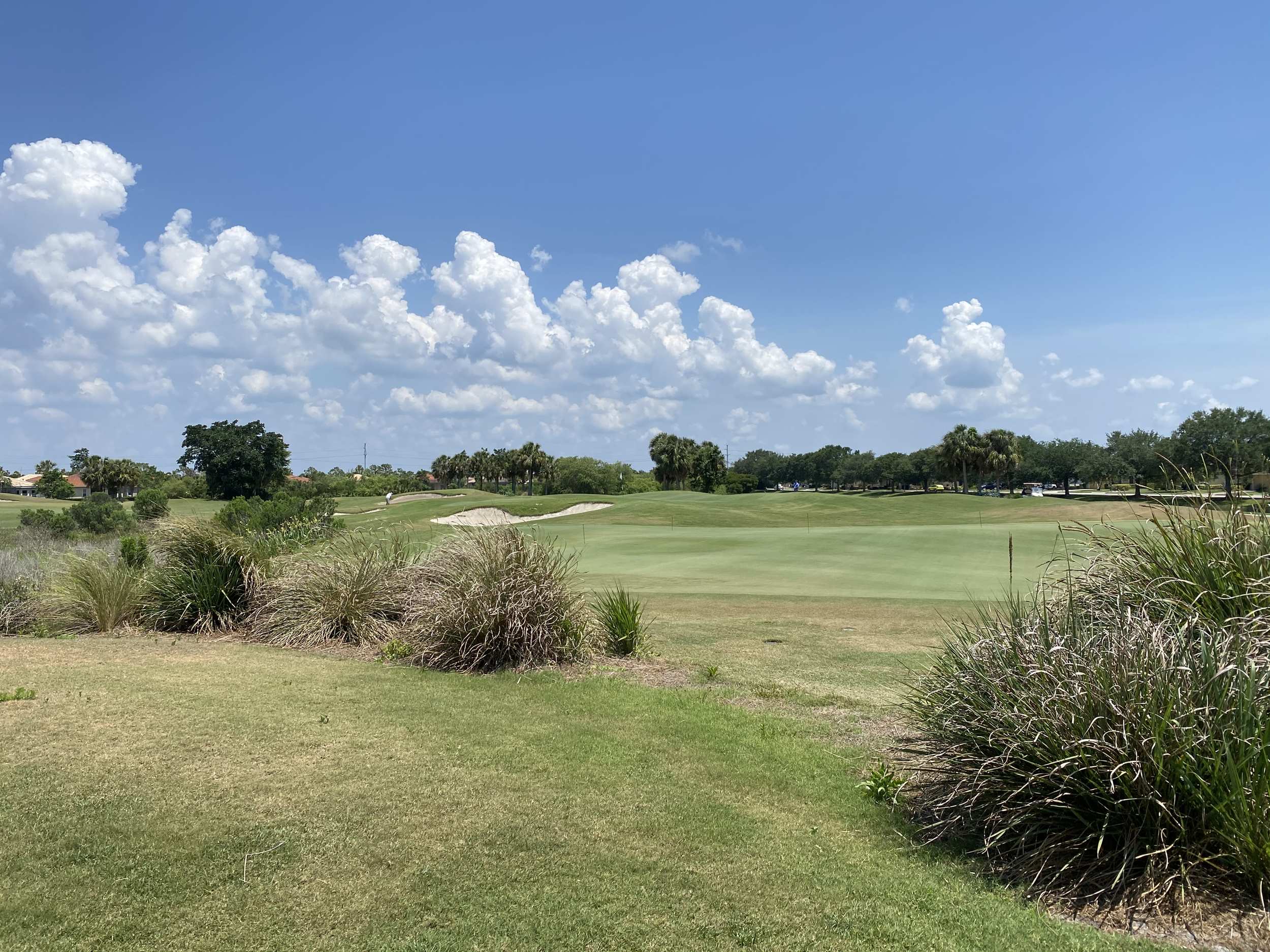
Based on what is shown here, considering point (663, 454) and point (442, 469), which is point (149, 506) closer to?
point (663, 454)

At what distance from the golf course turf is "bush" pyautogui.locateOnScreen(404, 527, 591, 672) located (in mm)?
587

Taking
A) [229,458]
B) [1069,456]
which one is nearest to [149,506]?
[229,458]

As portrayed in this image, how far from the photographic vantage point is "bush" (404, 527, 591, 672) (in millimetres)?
10367

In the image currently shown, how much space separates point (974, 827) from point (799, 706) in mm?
3488

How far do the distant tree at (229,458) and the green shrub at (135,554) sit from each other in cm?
6592

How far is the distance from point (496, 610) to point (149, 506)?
Answer: 3013cm

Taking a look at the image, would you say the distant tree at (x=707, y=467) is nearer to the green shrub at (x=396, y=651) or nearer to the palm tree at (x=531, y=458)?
the palm tree at (x=531, y=458)

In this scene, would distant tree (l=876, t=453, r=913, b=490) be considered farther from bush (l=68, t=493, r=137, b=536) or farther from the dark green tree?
bush (l=68, t=493, r=137, b=536)

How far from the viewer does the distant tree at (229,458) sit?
76.2 meters

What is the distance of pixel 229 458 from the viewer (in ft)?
249

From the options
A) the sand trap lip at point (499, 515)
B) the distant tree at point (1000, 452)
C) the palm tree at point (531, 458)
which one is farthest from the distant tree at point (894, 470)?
the sand trap lip at point (499, 515)

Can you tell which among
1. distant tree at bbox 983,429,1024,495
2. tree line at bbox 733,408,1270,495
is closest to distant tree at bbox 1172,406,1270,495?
tree line at bbox 733,408,1270,495

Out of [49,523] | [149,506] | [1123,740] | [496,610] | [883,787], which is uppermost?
[149,506]

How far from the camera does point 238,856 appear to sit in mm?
4625
